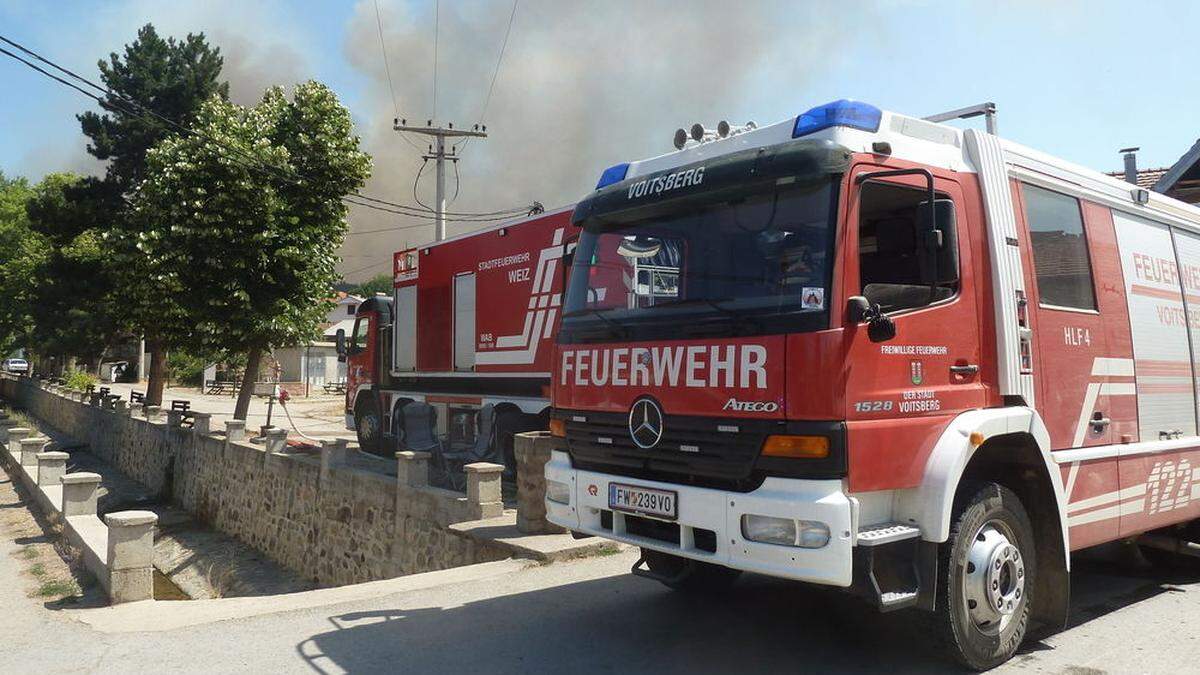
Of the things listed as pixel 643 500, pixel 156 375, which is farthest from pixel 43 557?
pixel 156 375

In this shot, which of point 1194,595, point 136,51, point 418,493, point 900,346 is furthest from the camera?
point 136,51

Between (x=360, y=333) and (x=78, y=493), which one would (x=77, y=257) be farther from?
(x=78, y=493)

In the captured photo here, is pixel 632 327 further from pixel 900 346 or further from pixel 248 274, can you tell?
pixel 248 274

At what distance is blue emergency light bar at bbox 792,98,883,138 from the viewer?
4.11m

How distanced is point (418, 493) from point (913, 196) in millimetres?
7892

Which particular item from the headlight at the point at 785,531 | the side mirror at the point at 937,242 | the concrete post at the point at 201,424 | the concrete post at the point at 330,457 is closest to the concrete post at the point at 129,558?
the headlight at the point at 785,531

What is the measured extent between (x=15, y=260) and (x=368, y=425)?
117ft

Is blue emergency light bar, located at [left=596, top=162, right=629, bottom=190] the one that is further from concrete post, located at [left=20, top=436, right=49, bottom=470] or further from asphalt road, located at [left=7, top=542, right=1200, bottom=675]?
concrete post, located at [left=20, top=436, right=49, bottom=470]

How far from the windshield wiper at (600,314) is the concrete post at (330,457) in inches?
381

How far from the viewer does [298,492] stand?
1459cm

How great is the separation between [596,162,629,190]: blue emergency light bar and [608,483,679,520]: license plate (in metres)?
2.00

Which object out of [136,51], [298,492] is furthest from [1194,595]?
[136,51]

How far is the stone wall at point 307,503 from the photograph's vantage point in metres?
9.99

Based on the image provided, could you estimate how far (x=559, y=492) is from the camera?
4887 mm
